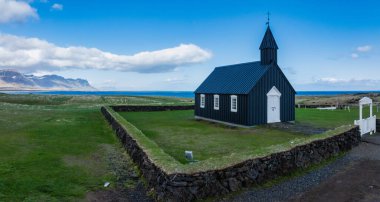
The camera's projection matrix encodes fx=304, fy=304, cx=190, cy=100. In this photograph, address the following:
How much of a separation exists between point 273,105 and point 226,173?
56.8ft

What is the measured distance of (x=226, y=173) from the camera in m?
9.36

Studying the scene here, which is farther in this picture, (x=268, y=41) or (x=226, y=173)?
(x=268, y=41)

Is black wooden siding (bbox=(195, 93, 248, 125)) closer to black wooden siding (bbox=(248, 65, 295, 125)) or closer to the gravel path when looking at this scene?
black wooden siding (bbox=(248, 65, 295, 125))

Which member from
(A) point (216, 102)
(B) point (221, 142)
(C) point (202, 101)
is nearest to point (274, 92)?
(A) point (216, 102)

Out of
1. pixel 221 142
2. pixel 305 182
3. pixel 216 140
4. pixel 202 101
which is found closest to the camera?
pixel 305 182

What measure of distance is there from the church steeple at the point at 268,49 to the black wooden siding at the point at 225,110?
442cm

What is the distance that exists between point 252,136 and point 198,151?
609 centimetres

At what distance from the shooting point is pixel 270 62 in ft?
85.5

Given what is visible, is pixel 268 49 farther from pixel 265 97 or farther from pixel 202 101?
pixel 202 101

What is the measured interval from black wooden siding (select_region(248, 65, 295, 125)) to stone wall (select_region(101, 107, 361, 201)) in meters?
10.1

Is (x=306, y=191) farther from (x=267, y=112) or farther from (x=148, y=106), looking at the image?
(x=148, y=106)

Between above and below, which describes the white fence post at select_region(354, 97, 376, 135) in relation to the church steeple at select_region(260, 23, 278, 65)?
below

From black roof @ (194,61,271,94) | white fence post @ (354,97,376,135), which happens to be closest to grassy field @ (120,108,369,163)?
white fence post @ (354,97,376,135)

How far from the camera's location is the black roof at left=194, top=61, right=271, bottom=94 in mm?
25062
